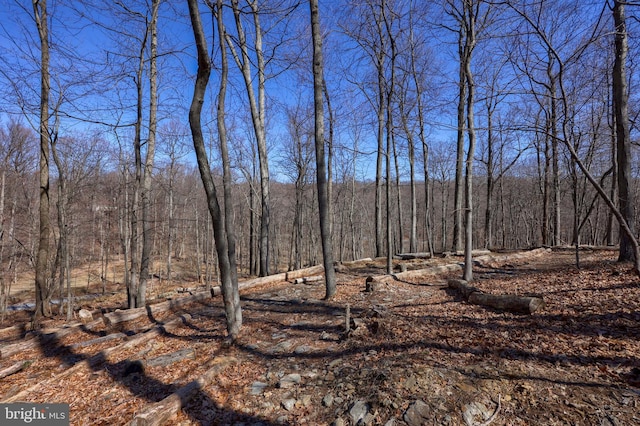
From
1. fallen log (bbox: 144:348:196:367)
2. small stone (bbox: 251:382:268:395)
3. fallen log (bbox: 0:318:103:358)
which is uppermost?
small stone (bbox: 251:382:268:395)

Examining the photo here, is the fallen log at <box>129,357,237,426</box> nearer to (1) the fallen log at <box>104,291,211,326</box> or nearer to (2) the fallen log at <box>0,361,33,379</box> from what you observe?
(2) the fallen log at <box>0,361,33,379</box>

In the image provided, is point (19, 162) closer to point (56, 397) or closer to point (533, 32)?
point (56, 397)

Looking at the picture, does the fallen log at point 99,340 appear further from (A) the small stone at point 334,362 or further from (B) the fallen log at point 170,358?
(A) the small stone at point 334,362

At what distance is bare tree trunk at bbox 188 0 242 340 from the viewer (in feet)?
15.4

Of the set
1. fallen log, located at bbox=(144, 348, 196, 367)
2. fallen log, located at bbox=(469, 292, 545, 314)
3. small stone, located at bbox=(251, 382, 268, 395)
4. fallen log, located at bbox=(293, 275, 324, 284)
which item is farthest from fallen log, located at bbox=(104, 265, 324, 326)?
fallen log, located at bbox=(469, 292, 545, 314)

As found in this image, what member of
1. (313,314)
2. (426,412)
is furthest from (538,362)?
(313,314)

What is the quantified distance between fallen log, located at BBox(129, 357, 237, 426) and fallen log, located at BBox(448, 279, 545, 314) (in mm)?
5159

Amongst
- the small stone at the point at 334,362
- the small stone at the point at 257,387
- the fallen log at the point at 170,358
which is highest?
the small stone at the point at 334,362

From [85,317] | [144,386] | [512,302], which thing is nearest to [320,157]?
[512,302]

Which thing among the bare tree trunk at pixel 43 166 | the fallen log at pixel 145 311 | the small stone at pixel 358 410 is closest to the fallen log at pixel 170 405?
the small stone at pixel 358 410

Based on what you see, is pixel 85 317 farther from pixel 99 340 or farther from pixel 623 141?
pixel 623 141

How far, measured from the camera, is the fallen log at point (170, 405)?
2.96 m

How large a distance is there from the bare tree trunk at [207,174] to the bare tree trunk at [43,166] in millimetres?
6601

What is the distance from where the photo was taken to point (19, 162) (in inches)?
711
